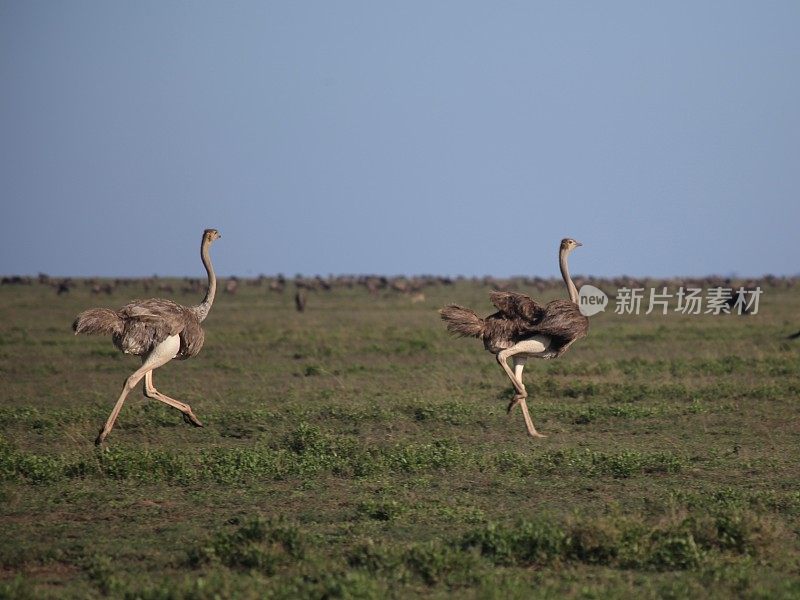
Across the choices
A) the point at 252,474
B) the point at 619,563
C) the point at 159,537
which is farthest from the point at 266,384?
Result: the point at 619,563

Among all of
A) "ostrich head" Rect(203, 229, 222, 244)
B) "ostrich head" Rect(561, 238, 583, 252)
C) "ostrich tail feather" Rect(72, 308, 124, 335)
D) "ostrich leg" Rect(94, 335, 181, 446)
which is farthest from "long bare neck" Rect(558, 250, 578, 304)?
"ostrich tail feather" Rect(72, 308, 124, 335)

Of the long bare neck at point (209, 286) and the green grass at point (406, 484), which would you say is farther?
the long bare neck at point (209, 286)

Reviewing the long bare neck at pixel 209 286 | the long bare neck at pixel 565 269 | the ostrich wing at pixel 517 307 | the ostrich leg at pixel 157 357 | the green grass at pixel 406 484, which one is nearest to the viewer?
the green grass at pixel 406 484

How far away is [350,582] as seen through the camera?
5520 millimetres

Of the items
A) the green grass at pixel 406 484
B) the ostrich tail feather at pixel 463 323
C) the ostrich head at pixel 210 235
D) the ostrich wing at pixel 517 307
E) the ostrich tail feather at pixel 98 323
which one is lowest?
the green grass at pixel 406 484

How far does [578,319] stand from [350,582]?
6411mm

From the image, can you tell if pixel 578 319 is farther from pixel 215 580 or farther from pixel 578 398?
pixel 215 580

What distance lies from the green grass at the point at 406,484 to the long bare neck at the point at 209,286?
3.81 feet

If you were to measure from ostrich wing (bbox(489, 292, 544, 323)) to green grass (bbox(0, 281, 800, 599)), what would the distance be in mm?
1079

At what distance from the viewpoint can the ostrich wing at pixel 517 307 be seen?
1164 centimetres

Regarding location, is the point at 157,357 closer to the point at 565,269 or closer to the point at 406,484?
the point at 406,484

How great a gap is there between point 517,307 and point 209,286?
3.10 meters

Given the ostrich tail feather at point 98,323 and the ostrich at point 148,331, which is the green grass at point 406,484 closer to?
the ostrich at point 148,331

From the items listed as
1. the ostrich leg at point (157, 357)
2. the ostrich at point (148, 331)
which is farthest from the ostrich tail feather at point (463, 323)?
the ostrich leg at point (157, 357)
